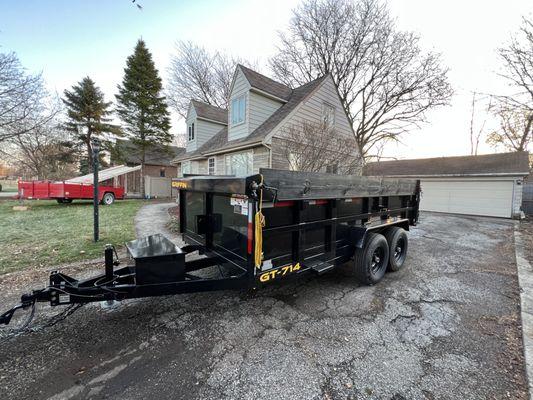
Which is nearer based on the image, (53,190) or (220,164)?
(53,190)

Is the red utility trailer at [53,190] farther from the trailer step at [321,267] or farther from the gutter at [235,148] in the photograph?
the trailer step at [321,267]

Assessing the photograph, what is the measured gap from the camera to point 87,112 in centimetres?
2384

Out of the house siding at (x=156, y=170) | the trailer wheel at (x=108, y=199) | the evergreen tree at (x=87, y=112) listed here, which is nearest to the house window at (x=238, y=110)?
the trailer wheel at (x=108, y=199)

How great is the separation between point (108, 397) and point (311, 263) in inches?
93.4

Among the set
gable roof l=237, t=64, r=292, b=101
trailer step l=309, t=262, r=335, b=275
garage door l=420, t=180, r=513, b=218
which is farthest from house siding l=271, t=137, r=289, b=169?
garage door l=420, t=180, r=513, b=218

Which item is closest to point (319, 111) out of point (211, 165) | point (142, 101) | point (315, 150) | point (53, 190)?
point (315, 150)

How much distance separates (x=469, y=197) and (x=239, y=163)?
47.0 feet

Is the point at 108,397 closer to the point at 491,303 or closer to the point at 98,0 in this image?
the point at 98,0

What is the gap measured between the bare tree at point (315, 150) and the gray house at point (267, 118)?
86 millimetres

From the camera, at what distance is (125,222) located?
8805 mm

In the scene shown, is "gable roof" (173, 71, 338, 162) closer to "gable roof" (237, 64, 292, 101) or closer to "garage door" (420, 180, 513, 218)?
"gable roof" (237, 64, 292, 101)

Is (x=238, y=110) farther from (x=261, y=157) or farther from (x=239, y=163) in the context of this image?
(x=261, y=157)

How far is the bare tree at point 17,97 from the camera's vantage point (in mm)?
14820

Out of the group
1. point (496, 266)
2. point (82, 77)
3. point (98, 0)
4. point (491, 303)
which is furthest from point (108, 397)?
point (82, 77)
